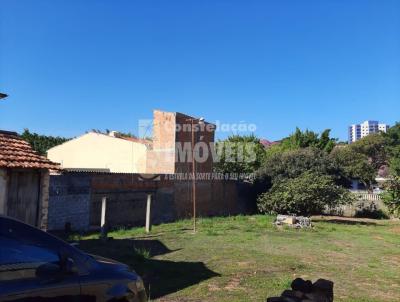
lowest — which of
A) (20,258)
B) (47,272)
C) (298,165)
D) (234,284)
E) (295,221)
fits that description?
(234,284)

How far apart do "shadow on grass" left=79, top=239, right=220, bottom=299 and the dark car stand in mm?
3503

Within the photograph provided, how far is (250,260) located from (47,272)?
8.29 m

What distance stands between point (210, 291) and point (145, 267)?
2.48m

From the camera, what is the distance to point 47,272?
3742 mm

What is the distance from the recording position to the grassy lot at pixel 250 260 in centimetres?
833

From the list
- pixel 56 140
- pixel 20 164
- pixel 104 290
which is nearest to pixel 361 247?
pixel 20 164

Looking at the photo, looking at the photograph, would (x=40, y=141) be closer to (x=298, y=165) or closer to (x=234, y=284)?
(x=298, y=165)

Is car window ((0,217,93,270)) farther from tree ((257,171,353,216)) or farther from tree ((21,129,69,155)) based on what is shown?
tree ((21,129,69,155))

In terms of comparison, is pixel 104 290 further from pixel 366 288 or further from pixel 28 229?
pixel 366 288

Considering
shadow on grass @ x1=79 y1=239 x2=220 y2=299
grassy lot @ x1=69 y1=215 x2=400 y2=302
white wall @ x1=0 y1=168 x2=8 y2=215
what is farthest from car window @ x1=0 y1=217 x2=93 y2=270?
white wall @ x1=0 y1=168 x2=8 y2=215

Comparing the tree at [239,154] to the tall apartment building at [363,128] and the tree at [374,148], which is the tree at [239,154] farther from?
the tall apartment building at [363,128]

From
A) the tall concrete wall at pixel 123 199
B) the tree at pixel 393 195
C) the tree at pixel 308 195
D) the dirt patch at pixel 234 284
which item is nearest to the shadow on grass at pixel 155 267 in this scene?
the dirt patch at pixel 234 284

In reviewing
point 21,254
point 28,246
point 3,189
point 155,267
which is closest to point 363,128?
point 155,267

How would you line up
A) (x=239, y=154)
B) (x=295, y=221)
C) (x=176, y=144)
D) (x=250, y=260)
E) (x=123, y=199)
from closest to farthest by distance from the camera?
1. (x=250, y=260)
2. (x=123, y=199)
3. (x=295, y=221)
4. (x=176, y=144)
5. (x=239, y=154)
